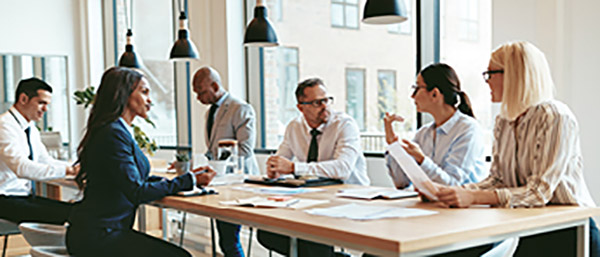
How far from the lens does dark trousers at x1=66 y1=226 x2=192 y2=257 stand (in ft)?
8.61

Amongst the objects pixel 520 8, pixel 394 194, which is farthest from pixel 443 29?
pixel 394 194

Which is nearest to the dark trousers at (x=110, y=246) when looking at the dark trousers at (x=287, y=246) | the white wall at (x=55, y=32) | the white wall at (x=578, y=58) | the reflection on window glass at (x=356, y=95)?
the dark trousers at (x=287, y=246)

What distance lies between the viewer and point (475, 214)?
2.10 m

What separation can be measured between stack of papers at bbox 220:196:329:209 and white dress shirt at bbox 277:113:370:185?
0.80 m

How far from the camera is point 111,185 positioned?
268 centimetres

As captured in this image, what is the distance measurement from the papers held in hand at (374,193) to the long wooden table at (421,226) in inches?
6.1

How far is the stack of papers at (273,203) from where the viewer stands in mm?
2426

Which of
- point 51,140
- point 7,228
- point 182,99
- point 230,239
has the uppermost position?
point 182,99

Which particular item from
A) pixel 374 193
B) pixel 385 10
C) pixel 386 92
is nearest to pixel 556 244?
pixel 374 193

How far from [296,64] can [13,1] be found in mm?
4468

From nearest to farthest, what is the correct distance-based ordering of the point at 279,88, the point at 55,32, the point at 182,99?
1. the point at 279,88
2. the point at 182,99
3. the point at 55,32

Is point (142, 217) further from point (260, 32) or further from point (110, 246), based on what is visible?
point (260, 32)

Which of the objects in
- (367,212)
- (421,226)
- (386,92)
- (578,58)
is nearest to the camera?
(421,226)

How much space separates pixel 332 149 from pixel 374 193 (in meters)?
0.93
